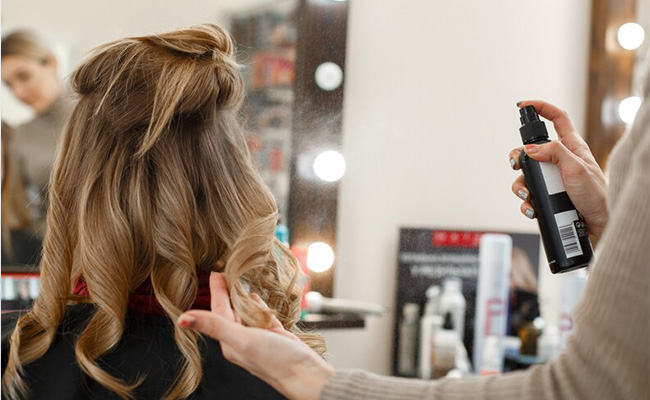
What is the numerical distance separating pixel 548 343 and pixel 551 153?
3.12ft

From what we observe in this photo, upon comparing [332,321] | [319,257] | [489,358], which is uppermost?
[319,257]

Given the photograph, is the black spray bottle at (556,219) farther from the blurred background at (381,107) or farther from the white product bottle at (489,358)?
the white product bottle at (489,358)

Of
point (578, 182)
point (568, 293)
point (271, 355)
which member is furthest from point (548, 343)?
point (271, 355)

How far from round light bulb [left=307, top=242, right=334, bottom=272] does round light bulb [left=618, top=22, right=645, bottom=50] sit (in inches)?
31.7

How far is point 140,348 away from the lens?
0.95 m

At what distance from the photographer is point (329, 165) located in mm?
1434

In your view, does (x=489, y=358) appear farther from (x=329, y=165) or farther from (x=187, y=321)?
(x=187, y=321)

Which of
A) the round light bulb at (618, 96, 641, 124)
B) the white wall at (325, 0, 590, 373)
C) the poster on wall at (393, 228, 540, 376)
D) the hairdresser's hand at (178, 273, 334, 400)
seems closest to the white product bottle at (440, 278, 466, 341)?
the poster on wall at (393, 228, 540, 376)

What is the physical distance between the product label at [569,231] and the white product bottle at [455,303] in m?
0.66

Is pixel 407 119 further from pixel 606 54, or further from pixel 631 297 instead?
pixel 631 297

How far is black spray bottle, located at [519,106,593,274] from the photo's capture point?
3.17ft

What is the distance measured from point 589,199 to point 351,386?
471mm

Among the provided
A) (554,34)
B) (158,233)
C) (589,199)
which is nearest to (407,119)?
(554,34)

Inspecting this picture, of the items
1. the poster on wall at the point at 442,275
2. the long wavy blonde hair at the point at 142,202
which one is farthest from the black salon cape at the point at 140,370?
the poster on wall at the point at 442,275
